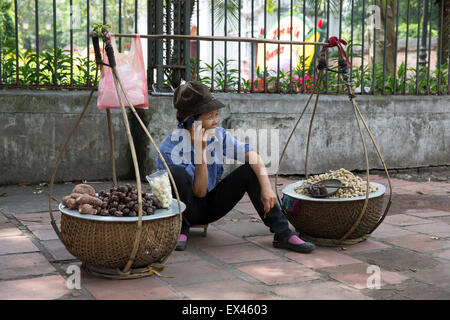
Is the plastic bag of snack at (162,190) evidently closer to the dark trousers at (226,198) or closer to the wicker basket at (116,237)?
the wicker basket at (116,237)

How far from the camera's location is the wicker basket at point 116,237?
2.40 m

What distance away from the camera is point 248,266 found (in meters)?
2.81

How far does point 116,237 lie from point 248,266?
2.49 feet

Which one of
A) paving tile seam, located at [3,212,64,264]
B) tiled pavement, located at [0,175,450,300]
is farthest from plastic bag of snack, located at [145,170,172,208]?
paving tile seam, located at [3,212,64,264]

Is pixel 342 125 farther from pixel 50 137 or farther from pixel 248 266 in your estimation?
pixel 248 266

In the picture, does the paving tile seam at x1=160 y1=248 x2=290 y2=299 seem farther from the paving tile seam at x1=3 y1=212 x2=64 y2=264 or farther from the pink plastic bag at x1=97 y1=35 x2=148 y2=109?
the pink plastic bag at x1=97 y1=35 x2=148 y2=109

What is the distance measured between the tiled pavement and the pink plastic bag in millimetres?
864

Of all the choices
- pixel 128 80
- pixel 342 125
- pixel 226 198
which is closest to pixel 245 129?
pixel 342 125

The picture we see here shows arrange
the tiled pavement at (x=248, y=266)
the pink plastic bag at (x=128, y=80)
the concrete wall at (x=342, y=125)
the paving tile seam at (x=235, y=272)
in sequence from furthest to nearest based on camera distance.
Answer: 1. the concrete wall at (x=342, y=125)
2. the pink plastic bag at (x=128, y=80)
3. the paving tile seam at (x=235, y=272)
4. the tiled pavement at (x=248, y=266)

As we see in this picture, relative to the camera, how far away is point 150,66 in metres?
5.25

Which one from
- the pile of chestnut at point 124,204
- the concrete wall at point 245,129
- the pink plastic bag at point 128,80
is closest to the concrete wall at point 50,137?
the concrete wall at point 245,129

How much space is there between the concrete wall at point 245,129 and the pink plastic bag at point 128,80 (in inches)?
84.6
